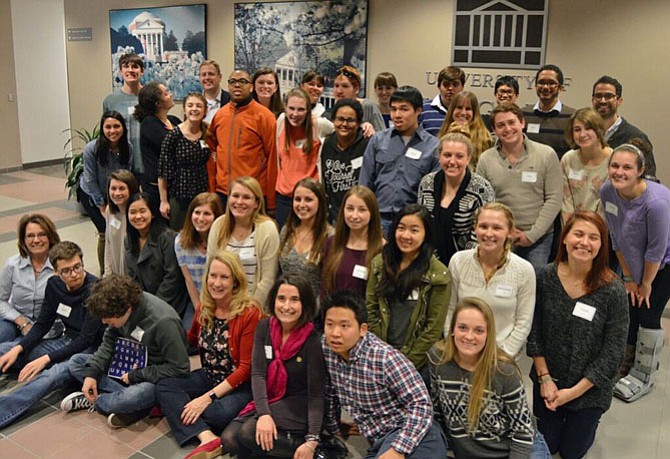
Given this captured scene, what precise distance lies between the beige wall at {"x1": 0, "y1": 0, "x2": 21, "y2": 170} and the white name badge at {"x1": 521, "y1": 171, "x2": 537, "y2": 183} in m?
8.76

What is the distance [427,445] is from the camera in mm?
2480

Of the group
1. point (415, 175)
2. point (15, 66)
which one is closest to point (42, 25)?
point (15, 66)

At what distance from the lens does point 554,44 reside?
5621mm

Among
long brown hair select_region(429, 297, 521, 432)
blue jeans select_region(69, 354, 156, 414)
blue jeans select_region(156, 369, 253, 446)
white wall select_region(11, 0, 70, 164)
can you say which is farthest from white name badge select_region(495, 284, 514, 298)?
white wall select_region(11, 0, 70, 164)

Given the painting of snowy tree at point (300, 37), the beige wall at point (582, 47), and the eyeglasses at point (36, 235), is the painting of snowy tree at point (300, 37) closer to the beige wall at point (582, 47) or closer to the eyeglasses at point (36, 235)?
A: the beige wall at point (582, 47)

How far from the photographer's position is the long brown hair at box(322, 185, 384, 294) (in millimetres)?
3074

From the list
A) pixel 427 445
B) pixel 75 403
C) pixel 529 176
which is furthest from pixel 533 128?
pixel 75 403

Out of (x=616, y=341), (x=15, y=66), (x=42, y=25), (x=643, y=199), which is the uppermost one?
(x=42, y=25)

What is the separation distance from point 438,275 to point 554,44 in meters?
3.68

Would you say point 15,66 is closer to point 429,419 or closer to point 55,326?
point 55,326

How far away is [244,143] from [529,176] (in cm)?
185

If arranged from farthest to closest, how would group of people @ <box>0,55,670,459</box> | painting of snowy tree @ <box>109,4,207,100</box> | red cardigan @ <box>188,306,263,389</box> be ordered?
1. painting of snowy tree @ <box>109,4,207,100</box>
2. red cardigan @ <box>188,306,263,389</box>
3. group of people @ <box>0,55,670,459</box>

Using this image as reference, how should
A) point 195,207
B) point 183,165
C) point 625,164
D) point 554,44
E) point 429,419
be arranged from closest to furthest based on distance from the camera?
point 429,419, point 625,164, point 195,207, point 183,165, point 554,44

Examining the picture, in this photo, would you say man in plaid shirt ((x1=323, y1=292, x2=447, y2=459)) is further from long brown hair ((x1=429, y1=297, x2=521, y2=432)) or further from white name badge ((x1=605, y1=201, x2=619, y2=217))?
white name badge ((x1=605, y1=201, x2=619, y2=217))
